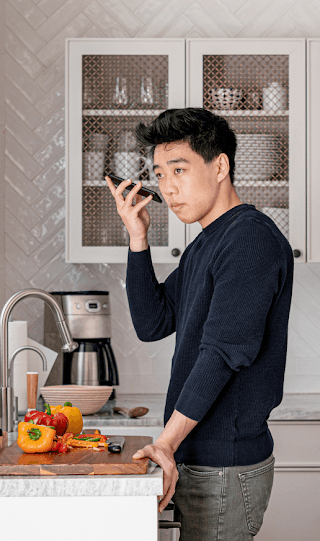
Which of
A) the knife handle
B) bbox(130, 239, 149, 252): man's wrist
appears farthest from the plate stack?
the knife handle

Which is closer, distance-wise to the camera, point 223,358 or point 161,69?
point 223,358

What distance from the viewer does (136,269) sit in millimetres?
1488

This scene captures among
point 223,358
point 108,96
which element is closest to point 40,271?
point 108,96

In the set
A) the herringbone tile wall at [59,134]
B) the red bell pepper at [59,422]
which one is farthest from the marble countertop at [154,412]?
the red bell pepper at [59,422]

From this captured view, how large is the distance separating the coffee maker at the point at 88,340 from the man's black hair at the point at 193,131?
45.0 inches

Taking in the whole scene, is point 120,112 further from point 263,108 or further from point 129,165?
point 263,108

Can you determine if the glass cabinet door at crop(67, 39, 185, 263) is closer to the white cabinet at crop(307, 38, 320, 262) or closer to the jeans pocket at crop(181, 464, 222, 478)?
the white cabinet at crop(307, 38, 320, 262)

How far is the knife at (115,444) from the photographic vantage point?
3.59ft

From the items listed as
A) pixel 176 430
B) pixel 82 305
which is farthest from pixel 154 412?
pixel 176 430

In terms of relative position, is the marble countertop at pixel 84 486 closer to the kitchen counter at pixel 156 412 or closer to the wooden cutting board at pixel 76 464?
the wooden cutting board at pixel 76 464

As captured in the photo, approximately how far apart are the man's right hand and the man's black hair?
135 millimetres

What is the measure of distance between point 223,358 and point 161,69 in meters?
1.65

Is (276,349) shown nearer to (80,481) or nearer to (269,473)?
(269,473)

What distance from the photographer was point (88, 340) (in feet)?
7.68
